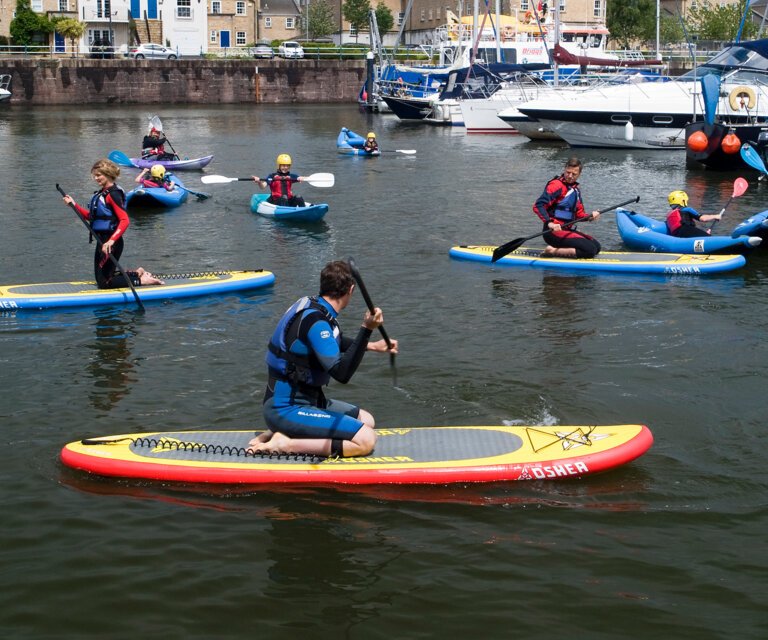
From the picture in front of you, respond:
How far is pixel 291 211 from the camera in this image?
1939cm

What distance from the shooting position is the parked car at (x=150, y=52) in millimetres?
63562

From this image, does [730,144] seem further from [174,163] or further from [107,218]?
[107,218]

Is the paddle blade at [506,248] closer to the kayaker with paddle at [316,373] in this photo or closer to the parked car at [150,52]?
the kayaker with paddle at [316,373]

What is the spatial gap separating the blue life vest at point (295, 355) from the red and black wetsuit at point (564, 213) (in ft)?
27.4

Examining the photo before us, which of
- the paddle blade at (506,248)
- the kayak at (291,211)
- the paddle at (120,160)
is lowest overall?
the paddle blade at (506,248)

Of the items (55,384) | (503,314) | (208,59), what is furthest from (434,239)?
(208,59)

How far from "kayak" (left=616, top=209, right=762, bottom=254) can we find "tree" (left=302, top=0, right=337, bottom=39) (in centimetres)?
6799

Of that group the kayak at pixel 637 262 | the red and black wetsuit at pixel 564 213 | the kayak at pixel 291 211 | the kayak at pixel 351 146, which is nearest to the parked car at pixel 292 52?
the kayak at pixel 351 146

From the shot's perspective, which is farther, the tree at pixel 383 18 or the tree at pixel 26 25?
the tree at pixel 383 18

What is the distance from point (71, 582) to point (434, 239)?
12673mm

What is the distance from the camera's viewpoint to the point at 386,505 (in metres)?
7.60

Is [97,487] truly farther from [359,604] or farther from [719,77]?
[719,77]

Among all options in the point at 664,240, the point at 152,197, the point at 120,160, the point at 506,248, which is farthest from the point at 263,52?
the point at 506,248

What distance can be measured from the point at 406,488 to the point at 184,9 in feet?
238
